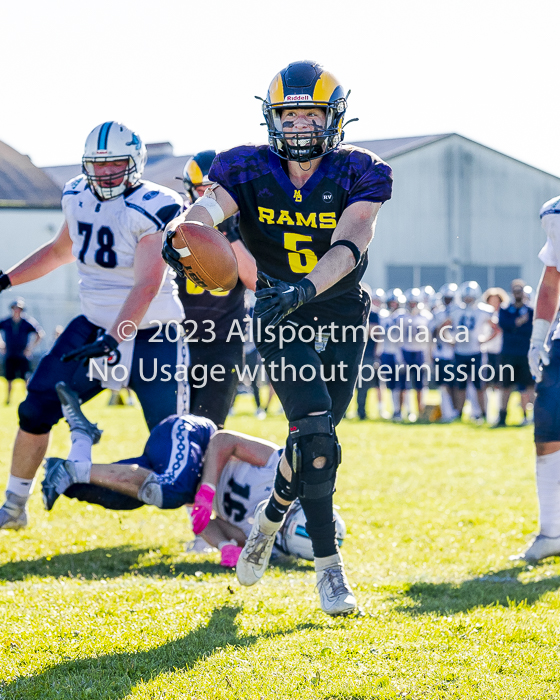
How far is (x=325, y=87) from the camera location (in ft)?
11.2

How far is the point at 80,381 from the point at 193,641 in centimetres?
188

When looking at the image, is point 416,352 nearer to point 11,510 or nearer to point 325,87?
point 11,510

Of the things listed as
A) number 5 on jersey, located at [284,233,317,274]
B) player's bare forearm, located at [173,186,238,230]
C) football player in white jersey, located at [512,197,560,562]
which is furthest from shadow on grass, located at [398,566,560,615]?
player's bare forearm, located at [173,186,238,230]

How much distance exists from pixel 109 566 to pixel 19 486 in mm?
778

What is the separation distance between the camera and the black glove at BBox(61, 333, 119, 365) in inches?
165

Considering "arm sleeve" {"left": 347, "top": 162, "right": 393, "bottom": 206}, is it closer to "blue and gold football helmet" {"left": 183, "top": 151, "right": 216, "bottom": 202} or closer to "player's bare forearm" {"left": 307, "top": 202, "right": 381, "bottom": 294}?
"player's bare forearm" {"left": 307, "top": 202, "right": 381, "bottom": 294}

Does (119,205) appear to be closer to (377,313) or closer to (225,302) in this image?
(225,302)

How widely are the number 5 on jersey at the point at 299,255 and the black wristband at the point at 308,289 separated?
0.45 meters

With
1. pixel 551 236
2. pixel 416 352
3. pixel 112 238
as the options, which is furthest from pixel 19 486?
pixel 416 352

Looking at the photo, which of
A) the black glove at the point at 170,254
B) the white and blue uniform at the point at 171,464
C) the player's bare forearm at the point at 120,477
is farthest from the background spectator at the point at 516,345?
the black glove at the point at 170,254

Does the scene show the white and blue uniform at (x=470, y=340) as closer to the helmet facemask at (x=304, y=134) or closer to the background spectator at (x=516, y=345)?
the background spectator at (x=516, y=345)

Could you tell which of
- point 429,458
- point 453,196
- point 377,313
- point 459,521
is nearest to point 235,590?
point 459,521

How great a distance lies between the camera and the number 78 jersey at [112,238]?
14.7 ft

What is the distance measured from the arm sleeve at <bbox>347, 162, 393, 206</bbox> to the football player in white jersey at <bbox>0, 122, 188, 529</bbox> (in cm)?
137
